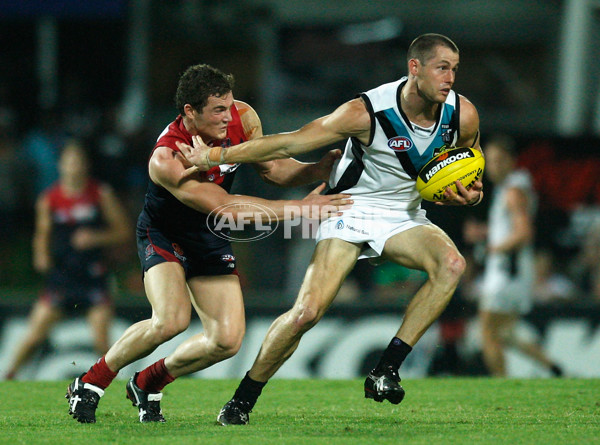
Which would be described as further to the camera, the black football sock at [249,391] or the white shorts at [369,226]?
the white shorts at [369,226]

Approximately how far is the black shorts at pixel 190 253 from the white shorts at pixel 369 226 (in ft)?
2.20

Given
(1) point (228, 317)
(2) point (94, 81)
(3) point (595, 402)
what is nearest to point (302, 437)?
(1) point (228, 317)

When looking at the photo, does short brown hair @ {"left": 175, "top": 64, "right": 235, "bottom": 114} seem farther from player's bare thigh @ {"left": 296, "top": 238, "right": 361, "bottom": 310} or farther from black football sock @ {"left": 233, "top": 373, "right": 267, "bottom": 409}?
black football sock @ {"left": 233, "top": 373, "right": 267, "bottom": 409}

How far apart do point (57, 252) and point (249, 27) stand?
17.9ft

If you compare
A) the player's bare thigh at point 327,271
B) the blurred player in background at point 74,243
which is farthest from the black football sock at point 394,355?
the blurred player in background at point 74,243

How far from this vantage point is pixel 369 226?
259 inches

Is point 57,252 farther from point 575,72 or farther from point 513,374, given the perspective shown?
point 575,72

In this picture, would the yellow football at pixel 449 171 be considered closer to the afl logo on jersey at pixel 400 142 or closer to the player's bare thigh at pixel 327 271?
the afl logo on jersey at pixel 400 142

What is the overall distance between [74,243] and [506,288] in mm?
4464

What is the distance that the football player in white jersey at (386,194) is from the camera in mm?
6281

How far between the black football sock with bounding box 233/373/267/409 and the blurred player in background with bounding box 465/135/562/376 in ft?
14.2

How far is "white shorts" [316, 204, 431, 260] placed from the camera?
21.5 feet

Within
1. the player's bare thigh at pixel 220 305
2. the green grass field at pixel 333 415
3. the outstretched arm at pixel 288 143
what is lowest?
the green grass field at pixel 333 415

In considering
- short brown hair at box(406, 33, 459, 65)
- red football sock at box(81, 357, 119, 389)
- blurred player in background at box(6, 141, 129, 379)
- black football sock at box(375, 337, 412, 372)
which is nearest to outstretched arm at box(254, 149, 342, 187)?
short brown hair at box(406, 33, 459, 65)
